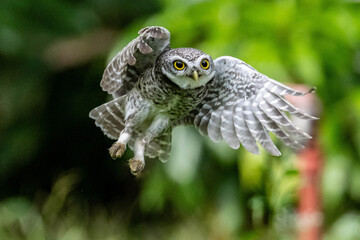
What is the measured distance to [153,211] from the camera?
6090mm

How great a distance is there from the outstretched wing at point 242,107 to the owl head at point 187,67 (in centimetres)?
23

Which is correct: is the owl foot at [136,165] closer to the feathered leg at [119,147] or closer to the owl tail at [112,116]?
the feathered leg at [119,147]

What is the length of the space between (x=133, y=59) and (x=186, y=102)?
303mm

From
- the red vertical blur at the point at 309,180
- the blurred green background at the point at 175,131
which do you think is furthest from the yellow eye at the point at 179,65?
the blurred green background at the point at 175,131

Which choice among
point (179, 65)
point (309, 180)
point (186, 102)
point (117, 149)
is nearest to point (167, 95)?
point (186, 102)

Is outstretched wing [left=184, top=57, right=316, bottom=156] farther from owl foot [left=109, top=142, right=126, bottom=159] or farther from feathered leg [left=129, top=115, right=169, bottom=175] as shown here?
owl foot [left=109, top=142, right=126, bottom=159]

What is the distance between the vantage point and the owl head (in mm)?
1671

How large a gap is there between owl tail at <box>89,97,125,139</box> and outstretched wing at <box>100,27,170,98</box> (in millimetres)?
66

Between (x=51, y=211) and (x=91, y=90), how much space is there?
1.63 meters

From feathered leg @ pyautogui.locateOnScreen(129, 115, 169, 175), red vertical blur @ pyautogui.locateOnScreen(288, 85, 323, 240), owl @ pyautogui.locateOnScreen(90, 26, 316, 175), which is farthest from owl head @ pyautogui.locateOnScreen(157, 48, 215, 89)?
red vertical blur @ pyautogui.locateOnScreen(288, 85, 323, 240)

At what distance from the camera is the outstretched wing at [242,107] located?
195 cm

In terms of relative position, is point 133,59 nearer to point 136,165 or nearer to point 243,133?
point 136,165

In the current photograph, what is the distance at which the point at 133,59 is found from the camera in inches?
63.1

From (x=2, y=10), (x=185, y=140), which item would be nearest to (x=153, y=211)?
(x=185, y=140)
